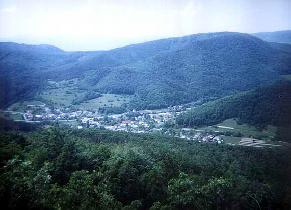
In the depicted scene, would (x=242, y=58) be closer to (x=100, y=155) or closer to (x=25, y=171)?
(x=100, y=155)

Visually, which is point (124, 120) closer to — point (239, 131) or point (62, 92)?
point (239, 131)

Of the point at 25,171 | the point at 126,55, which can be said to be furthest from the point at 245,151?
the point at 126,55

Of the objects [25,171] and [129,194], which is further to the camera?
[129,194]

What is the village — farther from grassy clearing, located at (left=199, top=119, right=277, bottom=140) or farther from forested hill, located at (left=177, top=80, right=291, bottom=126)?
forested hill, located at (left=177, top=80, right=291, bottom=126)

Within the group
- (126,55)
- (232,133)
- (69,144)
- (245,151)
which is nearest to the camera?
(69,144)

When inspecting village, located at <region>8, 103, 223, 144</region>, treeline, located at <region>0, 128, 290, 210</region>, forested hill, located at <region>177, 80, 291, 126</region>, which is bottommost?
village, located at <region>8, 103, 223, 144</region>

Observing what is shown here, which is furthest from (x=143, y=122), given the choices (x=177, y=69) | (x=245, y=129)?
(x=177, y=69)

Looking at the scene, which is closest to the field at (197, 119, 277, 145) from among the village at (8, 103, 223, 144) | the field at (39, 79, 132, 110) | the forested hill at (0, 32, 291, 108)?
the village at (8, 103, 223, 144)
